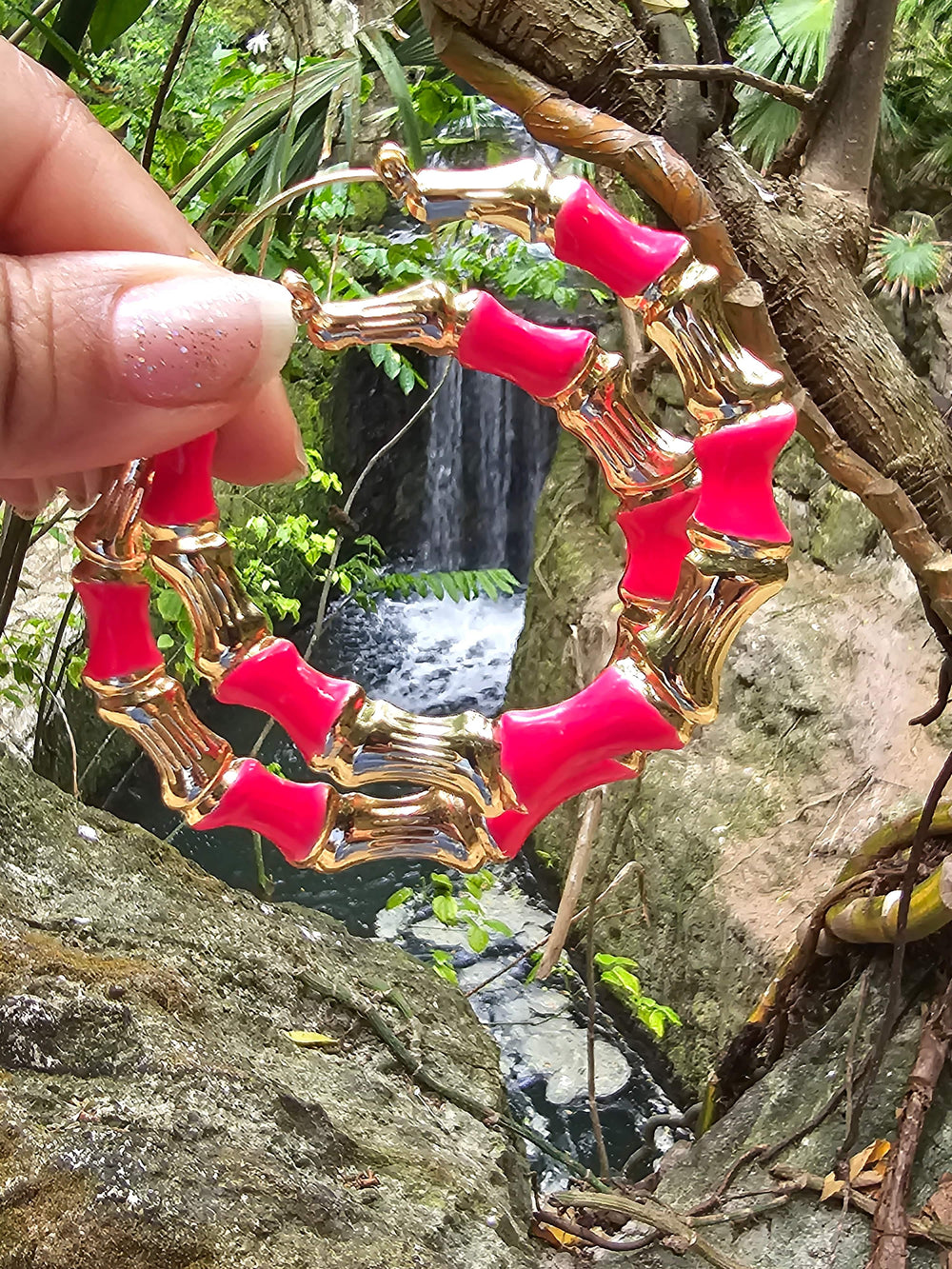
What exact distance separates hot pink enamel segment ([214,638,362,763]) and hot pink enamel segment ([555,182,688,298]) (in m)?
0.29

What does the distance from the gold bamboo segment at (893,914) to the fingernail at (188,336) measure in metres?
0.82

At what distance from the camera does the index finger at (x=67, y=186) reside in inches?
27.5

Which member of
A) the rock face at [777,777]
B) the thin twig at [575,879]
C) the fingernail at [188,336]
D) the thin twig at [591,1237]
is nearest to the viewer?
the fingernail at [188,336]

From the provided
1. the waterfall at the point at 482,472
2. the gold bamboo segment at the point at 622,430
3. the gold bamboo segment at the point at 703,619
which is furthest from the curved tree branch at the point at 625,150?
the waterfall at the point at 482,472

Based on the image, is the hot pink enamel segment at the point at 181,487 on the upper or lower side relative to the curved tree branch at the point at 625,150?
lower

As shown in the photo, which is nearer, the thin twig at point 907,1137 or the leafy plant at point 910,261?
the thin twig at point 907,1137

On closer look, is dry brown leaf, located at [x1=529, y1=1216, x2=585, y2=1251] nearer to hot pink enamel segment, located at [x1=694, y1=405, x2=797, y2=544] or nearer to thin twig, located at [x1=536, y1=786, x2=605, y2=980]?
thin twig, located at [x1=536, y1=786, x2=605, y2=980]

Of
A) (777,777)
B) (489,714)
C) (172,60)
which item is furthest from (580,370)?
(489,714)

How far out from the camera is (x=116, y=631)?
2.03 feet

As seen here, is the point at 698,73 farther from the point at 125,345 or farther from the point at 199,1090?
the point at 199,1090

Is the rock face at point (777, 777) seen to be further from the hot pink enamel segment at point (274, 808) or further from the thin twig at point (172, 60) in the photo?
the hot pink enamel segment at point (274, 808)

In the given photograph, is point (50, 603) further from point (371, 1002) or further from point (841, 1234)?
point (841, 1234)

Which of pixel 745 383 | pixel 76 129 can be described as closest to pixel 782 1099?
pixel 745 383

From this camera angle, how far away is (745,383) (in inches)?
22.5
